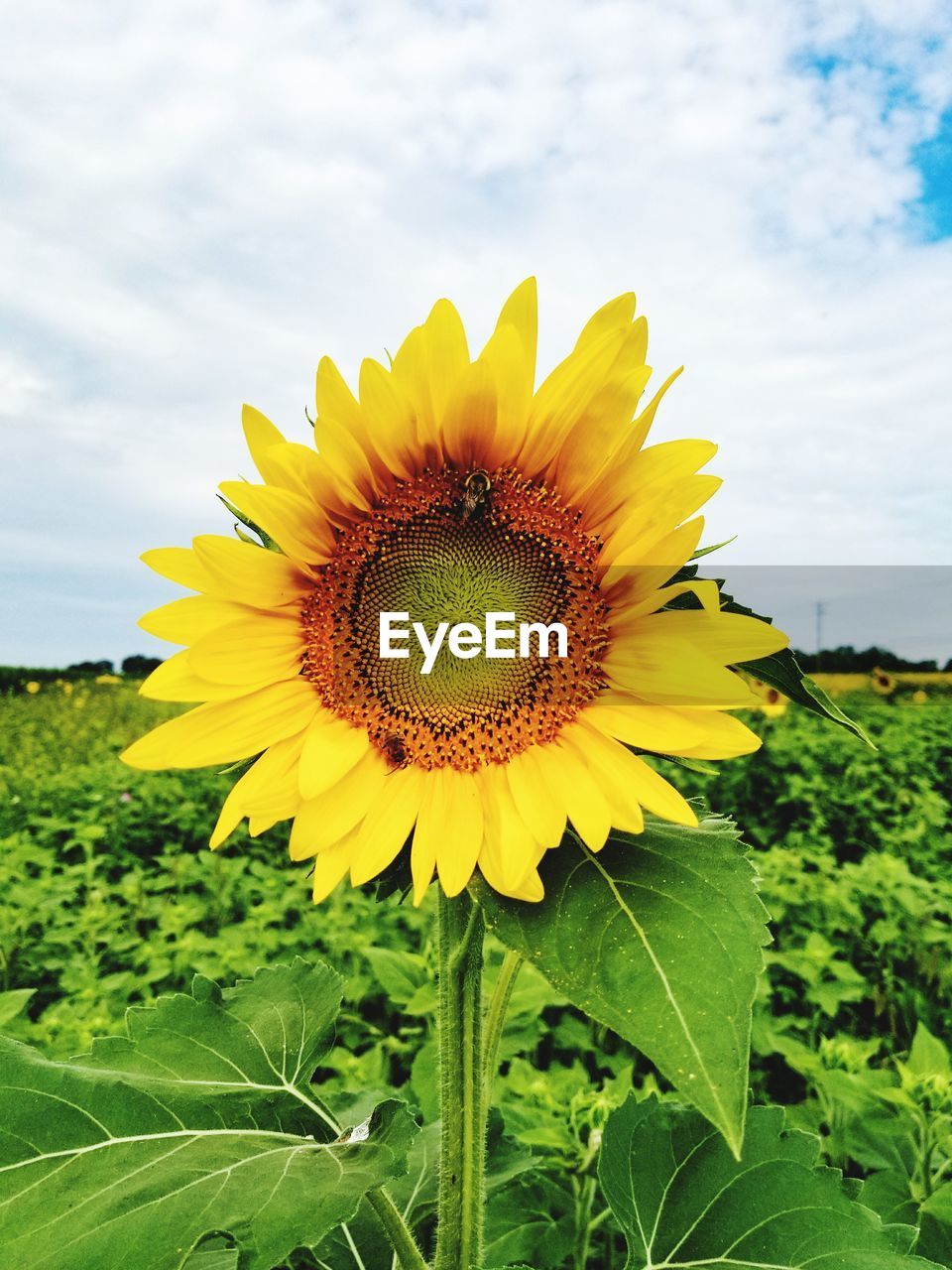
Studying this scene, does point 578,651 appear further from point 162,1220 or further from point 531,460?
point 162,1220

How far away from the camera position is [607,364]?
3.09 ft

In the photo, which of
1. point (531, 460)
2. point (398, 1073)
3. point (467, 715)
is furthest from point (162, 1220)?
point (398, 1073)

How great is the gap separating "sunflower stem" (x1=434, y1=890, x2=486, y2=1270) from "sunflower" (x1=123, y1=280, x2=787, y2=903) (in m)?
0.09

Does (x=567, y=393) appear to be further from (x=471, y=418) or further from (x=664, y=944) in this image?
(x=664, y=944)

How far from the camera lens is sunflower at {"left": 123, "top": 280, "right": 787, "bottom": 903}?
936 mm

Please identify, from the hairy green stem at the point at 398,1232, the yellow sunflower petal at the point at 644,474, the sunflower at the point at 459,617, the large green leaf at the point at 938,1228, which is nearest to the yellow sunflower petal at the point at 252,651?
the sunflower at the point at 459,617

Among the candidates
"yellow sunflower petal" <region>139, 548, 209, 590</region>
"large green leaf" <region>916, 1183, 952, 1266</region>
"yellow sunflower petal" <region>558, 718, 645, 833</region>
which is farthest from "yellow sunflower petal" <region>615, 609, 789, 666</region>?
"large green leaf" <region>916, 1183, 952, 1266</region>

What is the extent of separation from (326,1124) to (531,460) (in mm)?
760

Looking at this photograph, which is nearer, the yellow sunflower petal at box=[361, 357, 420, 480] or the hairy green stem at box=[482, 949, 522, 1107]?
the yellow sunflower petal at box=[361, 357, 420, 480]

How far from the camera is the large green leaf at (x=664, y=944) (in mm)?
749

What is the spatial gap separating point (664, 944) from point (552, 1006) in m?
2.21

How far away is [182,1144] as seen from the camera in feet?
3.31

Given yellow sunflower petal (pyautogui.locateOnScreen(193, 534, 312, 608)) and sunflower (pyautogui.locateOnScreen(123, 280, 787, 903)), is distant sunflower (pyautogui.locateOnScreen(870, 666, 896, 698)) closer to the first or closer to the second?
sunflower (pyautogui.locateOnScreen(123, 280, 787, 903))

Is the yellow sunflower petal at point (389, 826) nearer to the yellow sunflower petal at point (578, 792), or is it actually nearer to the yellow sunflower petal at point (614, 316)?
the yellow sunflower petal at point (578, 792)
